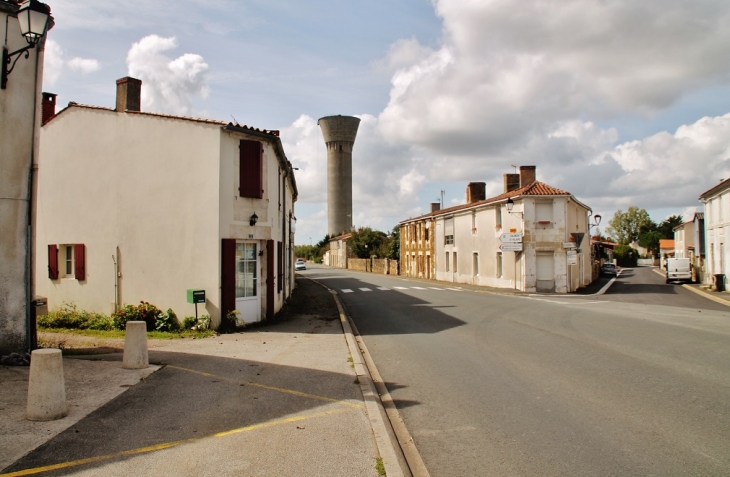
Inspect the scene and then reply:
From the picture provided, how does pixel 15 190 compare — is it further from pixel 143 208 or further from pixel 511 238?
pixel 511 238

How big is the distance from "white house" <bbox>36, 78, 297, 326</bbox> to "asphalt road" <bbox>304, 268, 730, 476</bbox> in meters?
4.16

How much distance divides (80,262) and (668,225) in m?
113

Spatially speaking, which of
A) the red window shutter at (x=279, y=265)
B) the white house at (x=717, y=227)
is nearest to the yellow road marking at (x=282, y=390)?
the red window shutter at (x=279, y=265)

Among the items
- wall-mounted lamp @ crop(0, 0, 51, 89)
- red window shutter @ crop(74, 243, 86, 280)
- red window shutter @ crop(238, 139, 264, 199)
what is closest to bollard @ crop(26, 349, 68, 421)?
wall-mounted lamp @ crop(0, 0, 51, 89)

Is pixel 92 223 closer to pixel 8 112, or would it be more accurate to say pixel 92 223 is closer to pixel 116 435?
pixel 8 112

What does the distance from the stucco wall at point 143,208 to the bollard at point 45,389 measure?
768 centimetres

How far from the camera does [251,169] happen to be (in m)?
14.6

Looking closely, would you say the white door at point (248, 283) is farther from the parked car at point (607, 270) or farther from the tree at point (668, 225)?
the tree at point (668, 225)

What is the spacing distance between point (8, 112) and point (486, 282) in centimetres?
3159

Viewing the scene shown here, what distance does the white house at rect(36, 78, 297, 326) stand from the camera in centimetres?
1384

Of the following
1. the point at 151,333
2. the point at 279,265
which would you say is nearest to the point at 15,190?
the point at 151,333

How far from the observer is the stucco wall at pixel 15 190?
28.2 feet

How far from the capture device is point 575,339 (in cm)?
1252

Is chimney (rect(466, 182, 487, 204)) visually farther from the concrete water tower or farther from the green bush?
the concrete water tower
